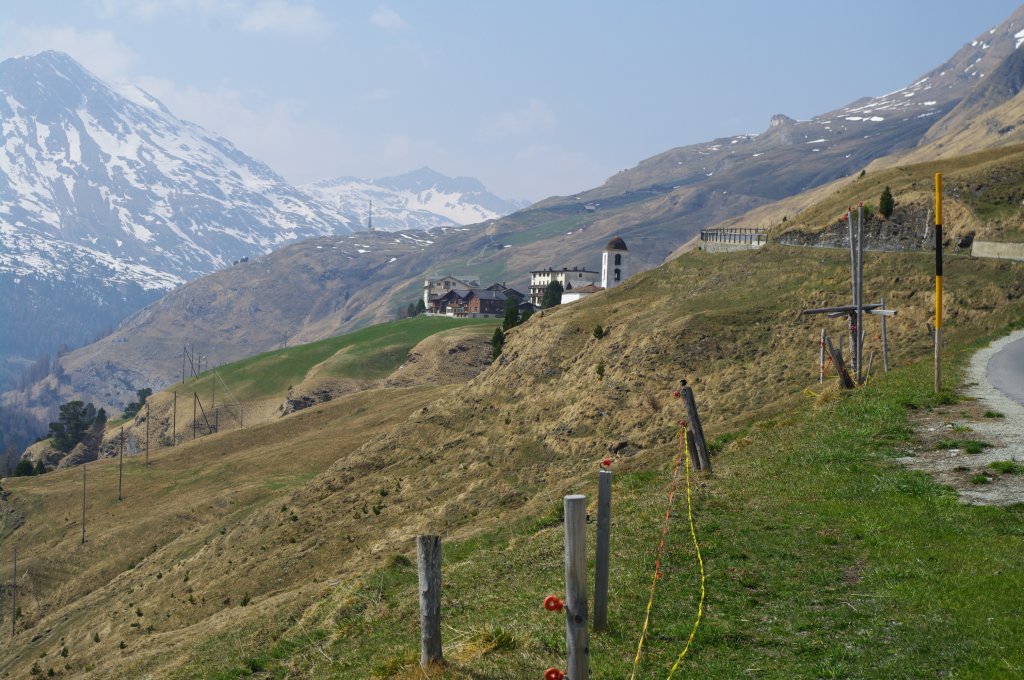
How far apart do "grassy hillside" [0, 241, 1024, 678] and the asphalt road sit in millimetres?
2468

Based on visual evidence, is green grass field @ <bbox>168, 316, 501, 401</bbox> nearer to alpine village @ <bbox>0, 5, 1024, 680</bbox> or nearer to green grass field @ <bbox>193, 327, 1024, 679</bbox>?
alpine village @ <bbox>0, 5, 1024, 680</bbox>

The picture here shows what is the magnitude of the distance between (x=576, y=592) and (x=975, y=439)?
15437mm

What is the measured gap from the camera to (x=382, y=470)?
205 ft

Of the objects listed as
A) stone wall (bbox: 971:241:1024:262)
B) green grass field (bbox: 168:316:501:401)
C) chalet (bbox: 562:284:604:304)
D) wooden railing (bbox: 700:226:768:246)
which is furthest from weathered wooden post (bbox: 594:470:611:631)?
chalet (bbox: 562:284:604:304)

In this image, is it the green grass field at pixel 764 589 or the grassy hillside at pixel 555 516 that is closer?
the green grass field at pixel 764 589

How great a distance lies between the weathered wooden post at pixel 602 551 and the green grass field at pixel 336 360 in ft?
462

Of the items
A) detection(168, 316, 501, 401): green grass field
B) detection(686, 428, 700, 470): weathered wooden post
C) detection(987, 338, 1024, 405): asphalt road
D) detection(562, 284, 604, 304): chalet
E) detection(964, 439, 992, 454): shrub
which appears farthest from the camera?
detection(562, 284, 604, 304): chalet

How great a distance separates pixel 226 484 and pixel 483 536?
229 feet

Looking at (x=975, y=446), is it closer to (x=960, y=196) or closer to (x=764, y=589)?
(x=764, y=589)

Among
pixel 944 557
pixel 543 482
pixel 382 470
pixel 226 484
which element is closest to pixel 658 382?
pixel 543 482

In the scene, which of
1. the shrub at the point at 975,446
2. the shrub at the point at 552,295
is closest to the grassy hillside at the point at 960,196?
the shrub at the point at 975,446

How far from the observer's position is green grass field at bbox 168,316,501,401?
160 m

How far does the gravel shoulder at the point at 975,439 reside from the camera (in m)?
19.2

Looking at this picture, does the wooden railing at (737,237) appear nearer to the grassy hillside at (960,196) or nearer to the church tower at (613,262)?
the grassy hillside at (960,196)
